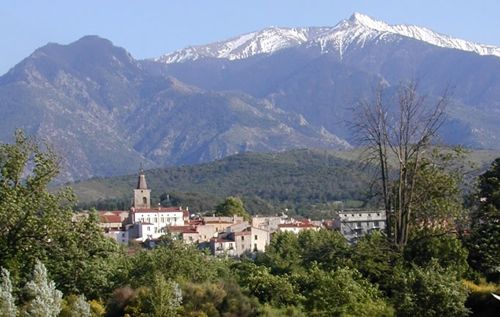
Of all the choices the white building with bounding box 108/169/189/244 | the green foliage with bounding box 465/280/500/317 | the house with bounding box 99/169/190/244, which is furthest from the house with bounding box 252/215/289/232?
the green foliage with bounding box 465/280/500/317

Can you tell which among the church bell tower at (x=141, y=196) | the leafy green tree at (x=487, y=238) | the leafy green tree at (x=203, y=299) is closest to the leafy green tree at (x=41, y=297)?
the leafy green tree at (x=203, y=299)

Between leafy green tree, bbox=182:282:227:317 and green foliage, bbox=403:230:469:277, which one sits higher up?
green foliage, bbox=403:230:469:277

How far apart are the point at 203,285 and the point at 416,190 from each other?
700 cm

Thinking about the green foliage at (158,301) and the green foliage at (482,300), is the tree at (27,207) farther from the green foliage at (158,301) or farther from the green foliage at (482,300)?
the green foliage at (482,300)

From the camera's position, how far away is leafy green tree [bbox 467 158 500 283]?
73.9 feet

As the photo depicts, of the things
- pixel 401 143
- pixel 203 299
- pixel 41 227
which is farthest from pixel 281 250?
pixel 203 299

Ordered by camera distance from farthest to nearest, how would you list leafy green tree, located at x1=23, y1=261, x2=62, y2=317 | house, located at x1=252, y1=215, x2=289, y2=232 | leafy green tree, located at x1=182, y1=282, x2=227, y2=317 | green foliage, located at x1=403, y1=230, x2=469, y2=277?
house, located at x1=252, y1=215, x2=289, y2=232
green foliage, located at x1=403, y1=230, x2=469, y2=277
leafy green tree, located at x1=182, y1=282, x2=227, y2=317
leafy green tree, located at x1=23, y1=261, x2=62, y2=317

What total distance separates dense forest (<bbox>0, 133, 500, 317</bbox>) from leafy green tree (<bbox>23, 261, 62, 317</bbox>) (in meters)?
0.02

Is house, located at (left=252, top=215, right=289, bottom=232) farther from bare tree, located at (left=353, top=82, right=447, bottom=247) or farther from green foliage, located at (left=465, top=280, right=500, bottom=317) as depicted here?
green foliage, located at (left=465, top=280, right=500, bottom=317)

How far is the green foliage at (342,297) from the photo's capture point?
64.2ft

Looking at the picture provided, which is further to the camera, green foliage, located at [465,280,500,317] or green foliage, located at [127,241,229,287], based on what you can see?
green foliage, located at [127,241,229,287]

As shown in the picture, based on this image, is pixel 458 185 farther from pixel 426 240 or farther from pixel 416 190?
pixel 426 240

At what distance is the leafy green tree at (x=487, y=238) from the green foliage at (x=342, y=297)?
3558mm

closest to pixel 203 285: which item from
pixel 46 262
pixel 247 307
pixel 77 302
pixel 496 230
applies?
pixel 247 307
